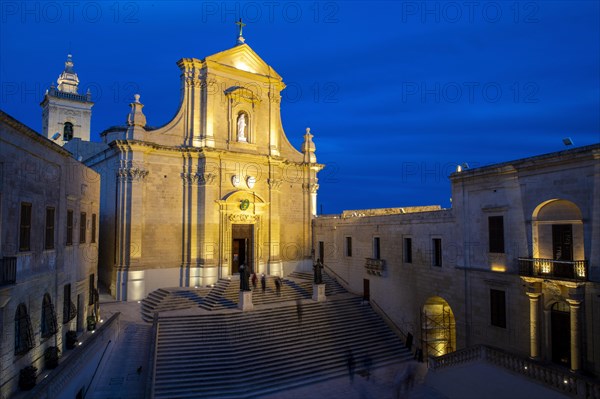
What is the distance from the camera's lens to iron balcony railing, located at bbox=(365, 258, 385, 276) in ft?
82.1

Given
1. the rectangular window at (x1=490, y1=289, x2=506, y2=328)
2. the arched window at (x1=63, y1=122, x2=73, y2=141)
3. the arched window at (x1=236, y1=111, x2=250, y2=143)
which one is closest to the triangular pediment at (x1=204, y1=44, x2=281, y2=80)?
the arched window at (x1=236, y1=111, x2=250, y2=143)

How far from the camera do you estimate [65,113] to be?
3950 cm

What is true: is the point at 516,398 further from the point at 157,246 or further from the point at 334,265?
the point at 157,246

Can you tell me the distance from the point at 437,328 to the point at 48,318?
1911 centimetres

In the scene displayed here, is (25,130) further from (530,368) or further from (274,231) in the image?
(274,231)

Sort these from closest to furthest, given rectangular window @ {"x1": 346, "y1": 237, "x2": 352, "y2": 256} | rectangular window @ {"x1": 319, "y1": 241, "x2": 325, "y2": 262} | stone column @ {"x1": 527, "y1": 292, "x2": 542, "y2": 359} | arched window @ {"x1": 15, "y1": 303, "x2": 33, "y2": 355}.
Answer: arched window @ {"x1": 15, "y1": 303, "x2": 33, "y2": 355} → stone column @ {"x1": 527, "y1": 292, "x2": 542, "y2": 359} → rectangular window @ {"x1": 346, "y1": 237, "x2": 352, "y2": 256} → rectangular window @ {"x1": 319, "y1": 241, "x2": 325, "y2": 262}

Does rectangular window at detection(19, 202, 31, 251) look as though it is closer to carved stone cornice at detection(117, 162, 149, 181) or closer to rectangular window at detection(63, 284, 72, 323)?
rectangular window at detection(63, 284, 72, 323)

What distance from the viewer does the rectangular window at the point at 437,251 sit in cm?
2123

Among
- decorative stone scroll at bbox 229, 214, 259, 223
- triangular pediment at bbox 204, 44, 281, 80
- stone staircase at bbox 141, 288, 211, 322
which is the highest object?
triangular pediment at bbox 204, 44, 281, 80

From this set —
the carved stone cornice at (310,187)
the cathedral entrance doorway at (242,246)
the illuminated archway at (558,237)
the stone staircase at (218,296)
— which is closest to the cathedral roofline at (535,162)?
the illuminated archway at (558,237)

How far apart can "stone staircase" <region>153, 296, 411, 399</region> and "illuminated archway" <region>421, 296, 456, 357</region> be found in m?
1.57

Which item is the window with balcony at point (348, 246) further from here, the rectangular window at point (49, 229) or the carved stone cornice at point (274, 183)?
the rectangular window at point (49, 229)

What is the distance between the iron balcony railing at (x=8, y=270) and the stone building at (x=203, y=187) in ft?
47.2

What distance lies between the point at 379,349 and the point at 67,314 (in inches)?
585
